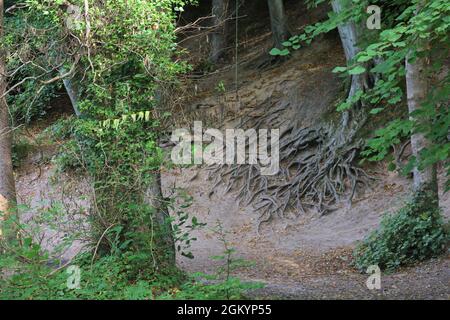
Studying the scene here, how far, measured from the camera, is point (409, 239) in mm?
11055

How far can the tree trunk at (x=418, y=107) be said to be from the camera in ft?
35.5

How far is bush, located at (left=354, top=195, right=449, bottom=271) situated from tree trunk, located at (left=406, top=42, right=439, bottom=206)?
28cm

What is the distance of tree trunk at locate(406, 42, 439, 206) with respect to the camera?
1083 cm

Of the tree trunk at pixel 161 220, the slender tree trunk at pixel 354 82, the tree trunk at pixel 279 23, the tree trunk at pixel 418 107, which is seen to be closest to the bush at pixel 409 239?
the tree trunk at pixel 418 107

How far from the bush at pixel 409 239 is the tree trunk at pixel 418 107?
10.9 inches

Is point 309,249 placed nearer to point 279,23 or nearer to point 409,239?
point 409,239

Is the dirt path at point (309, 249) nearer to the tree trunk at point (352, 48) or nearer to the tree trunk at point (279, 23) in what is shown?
the tree trunk at point (352, 48)

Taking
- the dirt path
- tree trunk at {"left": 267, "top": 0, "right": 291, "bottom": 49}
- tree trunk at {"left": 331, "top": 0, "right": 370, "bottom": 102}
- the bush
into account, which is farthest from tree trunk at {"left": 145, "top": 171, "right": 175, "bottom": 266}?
tree trunk at {"left": 267, "top": 0, "right": 291, "bottom": 49}

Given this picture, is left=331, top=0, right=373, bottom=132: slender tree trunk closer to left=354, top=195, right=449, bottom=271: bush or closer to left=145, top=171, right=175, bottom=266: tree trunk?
left=354, top=195, right=449, bottom=271: bush

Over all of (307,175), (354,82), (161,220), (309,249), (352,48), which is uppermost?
(352,48)

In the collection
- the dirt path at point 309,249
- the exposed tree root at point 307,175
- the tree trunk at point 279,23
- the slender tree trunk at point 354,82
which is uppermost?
the tree trunk at point 279,23

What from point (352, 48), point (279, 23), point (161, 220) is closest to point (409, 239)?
point (161, 220)

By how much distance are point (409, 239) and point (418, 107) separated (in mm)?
2496

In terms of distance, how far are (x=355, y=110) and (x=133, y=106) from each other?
9.14 metres
